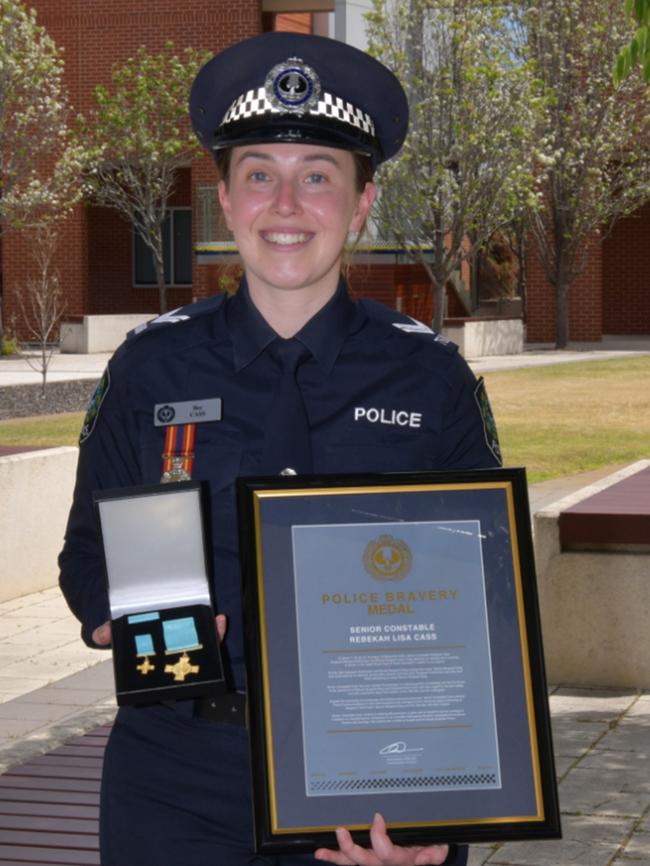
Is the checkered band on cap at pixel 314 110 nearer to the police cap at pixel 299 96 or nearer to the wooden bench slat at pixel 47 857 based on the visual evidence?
the police cap at pixel 299 96

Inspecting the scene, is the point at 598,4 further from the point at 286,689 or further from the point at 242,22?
the point at 286,689

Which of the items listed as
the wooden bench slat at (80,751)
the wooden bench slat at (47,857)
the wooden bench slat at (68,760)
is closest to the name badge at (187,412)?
the wooden bench slat at (47,857)

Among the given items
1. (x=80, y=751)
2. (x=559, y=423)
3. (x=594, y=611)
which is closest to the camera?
(x=80, y=751)

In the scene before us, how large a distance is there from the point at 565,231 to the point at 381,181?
26.6 ft

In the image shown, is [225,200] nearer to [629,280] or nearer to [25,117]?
[25,117]

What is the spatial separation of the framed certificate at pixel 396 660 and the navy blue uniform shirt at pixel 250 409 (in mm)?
295

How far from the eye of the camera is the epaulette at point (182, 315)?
279 centimetres

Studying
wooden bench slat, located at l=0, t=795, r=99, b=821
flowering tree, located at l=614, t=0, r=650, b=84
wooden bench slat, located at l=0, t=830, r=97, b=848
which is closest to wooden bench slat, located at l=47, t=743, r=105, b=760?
wooden bench slat, located at l=0, t=795, r=99, b=821

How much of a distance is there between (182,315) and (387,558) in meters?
0.68

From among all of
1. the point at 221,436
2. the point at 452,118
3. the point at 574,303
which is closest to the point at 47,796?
Answer: the point at 221,436

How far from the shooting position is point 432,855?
234cm

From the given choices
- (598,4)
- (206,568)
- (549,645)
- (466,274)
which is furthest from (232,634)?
(466,274)

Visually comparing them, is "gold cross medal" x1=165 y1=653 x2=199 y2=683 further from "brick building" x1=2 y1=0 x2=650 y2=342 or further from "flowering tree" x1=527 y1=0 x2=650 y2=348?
"flowering tree" x1=527 y1=0 x2=650 y2=348

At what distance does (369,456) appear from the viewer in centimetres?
268
